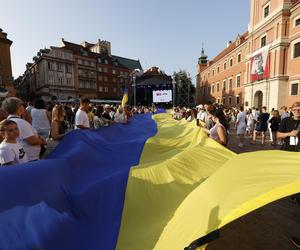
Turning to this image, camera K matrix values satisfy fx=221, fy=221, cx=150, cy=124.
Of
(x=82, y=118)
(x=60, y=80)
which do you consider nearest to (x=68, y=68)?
(x=60, y=80)

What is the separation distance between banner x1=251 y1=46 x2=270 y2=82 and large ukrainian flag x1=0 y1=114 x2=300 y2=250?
25.4 m

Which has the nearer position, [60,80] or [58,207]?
[58,207]

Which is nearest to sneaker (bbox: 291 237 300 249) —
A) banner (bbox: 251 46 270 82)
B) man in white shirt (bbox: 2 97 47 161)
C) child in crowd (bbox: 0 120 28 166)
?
child in crowd (bbox: 0 120 28 166)

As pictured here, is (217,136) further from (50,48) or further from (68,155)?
(50,48)

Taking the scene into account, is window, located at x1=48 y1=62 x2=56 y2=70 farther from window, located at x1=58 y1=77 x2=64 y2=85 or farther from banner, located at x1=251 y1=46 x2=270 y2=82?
banner, located at x1=251 y1=46 x2=270 y2=82

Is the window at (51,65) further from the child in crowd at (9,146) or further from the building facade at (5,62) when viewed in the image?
the child in crowd at (9,146)

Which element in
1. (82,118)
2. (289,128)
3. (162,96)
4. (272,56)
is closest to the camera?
(289,128)

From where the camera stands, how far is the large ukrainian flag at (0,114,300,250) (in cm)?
167

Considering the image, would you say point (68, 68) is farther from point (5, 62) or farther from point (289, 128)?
point (289, 128)

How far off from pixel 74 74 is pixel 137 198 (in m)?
53.9

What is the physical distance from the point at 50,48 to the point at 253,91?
42.2 meters

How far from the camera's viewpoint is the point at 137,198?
9.52 feet

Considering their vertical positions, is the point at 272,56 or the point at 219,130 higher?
the point at 272,56

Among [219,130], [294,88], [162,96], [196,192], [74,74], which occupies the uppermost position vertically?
[74,74]
